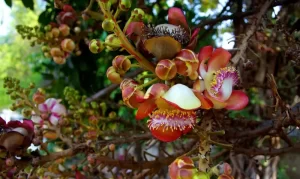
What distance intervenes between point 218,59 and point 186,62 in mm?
62

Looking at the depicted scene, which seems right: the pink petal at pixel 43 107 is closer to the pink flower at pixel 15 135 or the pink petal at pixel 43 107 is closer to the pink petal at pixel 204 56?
the pink flower at pixel 15 135

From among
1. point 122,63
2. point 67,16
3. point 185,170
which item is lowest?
point 185,170

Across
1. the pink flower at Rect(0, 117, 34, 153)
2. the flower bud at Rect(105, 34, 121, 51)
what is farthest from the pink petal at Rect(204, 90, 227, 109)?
the pink flower at Rect(0, 117, 34, 153)

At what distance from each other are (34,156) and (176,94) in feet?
0.97

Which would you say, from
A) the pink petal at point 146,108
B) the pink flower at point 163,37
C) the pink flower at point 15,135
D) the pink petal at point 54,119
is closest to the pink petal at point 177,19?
the pink flower at point 163,37

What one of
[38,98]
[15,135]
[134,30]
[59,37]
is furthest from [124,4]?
[59,37]

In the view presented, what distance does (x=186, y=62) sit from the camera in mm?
487

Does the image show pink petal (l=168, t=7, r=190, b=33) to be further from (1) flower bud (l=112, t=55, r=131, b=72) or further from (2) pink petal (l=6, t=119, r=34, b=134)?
(2) pink petal (l=6, t=119, r=34, b=134)

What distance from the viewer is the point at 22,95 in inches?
29.5

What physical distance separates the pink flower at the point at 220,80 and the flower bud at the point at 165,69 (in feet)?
0.17

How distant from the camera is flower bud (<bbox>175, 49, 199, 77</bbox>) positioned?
0.49 metres

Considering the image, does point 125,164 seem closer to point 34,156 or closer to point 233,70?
point 34,156

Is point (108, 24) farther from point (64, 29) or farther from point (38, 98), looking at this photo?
point (64, 29)

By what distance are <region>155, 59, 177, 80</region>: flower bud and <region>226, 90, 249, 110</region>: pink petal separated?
79mm
